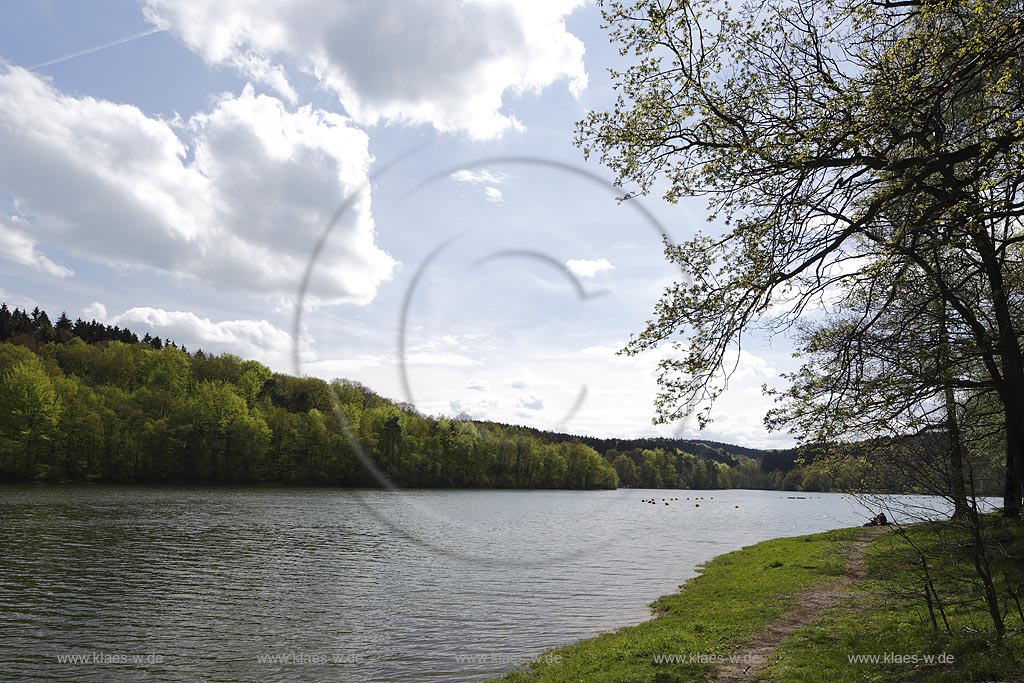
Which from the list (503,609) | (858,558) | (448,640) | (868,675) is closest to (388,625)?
(448,640)

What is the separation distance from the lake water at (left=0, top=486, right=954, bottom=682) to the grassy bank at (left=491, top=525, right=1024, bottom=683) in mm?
2556

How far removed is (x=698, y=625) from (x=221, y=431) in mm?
104325

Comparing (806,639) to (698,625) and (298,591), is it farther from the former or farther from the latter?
(298,591)

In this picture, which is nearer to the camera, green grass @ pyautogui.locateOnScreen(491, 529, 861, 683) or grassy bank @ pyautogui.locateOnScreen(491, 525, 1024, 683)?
grassy bank @ pyautogui.locateOnScreen(491, 525, 1024, 683)

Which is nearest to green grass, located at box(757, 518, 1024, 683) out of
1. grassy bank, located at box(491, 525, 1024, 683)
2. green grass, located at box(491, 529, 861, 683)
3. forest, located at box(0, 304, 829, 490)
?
grassy bank, located at box(491, 525, 1024, 683)

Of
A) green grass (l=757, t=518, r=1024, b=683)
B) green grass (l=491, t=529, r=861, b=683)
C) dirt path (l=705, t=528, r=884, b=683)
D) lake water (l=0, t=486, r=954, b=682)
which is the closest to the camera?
green grass (l=757, t=518, r=1024, b=683)

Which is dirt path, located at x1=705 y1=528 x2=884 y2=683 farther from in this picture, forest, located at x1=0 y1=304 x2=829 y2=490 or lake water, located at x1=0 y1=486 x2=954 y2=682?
forest, located at x1=0 y1=304 x2=829 y2=490

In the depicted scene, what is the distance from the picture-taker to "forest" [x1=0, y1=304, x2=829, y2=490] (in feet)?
289

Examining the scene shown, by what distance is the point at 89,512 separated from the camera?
49750 millimetres

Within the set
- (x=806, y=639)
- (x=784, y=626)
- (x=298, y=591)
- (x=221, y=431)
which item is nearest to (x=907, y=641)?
(x=806, y=639)

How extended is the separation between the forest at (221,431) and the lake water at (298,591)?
1425 inches

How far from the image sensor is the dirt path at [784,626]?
13.3 m

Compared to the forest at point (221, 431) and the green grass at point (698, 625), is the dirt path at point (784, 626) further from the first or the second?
the forest at point (221, 431)

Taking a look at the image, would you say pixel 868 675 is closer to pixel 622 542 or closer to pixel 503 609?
pixel 503 609
